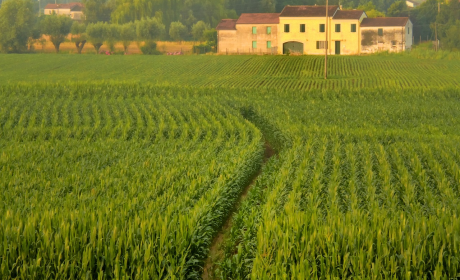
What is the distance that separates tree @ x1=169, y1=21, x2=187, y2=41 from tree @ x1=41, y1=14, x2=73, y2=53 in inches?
695

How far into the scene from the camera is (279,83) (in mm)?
52406

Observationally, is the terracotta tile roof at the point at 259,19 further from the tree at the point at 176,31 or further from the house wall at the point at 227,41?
the tree at the point at 176,31

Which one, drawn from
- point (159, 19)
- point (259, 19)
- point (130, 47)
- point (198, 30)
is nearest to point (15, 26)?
point (130, 47)

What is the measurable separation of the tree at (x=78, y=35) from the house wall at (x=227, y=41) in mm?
23071

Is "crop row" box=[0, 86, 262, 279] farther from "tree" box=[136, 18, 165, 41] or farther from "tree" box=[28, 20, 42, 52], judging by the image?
"tree" box=[28, 20, 42, 52]

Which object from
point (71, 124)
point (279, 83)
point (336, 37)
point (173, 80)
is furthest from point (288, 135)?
point (336, 37)

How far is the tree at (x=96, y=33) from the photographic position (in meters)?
92.3

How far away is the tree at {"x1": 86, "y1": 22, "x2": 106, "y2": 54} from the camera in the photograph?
92.3 m

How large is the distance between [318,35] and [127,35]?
3152cm

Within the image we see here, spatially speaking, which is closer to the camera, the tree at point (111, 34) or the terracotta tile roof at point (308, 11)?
the terracotta tile roof at point (308, 11)

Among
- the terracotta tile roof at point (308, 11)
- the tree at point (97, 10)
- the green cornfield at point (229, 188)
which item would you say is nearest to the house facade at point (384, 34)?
the terracotta tile roof at point (308, 11)

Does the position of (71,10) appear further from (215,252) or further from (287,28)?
(215,252)

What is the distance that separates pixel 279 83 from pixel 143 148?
31396 millimetres

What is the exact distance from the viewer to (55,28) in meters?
93.7
